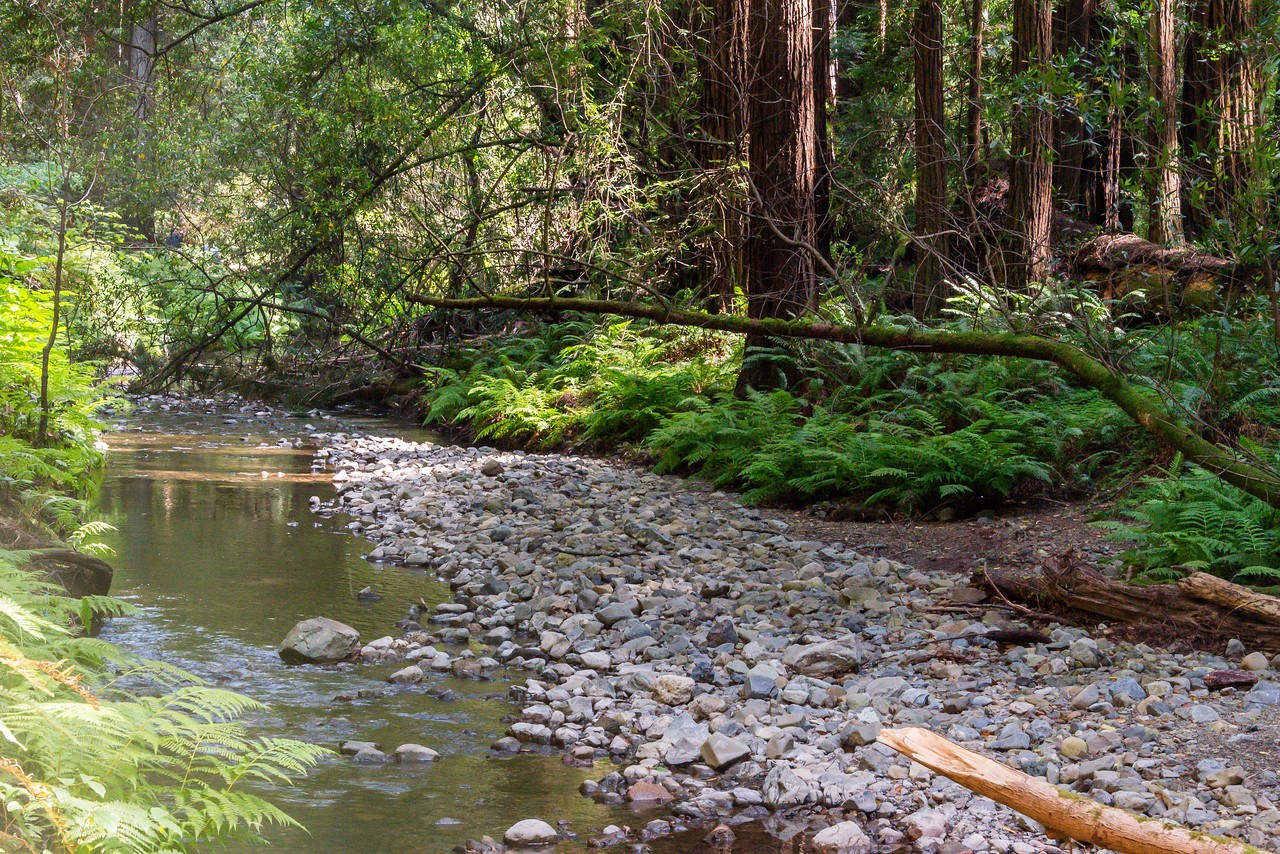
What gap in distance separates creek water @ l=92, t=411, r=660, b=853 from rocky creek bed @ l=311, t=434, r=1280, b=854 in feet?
0.48

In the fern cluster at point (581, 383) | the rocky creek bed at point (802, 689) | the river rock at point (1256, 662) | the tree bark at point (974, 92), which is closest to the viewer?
the rocky creek bed at point (802, 689)

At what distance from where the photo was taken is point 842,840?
349cm

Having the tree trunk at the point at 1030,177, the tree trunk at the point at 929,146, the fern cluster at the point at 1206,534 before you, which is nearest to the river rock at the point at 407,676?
the fern cluster at the point at 1206,534

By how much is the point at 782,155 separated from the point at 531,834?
7.58 metres

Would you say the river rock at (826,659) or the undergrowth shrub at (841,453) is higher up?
the undergrowth shrub at (841,453)

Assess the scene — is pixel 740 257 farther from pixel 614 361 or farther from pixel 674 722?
pixel 674 722

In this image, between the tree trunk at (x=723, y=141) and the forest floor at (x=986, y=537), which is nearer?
the forest floor at (x=986, y=537)

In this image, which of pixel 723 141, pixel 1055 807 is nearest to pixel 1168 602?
pixel 1055 807

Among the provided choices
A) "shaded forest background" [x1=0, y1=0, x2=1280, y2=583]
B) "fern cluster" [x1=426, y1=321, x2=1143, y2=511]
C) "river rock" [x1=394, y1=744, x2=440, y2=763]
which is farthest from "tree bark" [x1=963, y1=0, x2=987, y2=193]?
"river rock" [x1=394, y1=744, x2=440, y2=763]

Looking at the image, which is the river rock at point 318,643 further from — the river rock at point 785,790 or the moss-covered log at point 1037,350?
the moss-covered log at point 1037,350

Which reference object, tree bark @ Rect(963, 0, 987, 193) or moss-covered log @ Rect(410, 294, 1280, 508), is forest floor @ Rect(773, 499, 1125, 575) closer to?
moss-covered log @ Rect(410, 294, 1280, 508)

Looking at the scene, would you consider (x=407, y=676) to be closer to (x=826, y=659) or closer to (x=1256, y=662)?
(x=826, y=659)

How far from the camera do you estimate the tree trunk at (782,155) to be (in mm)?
9555

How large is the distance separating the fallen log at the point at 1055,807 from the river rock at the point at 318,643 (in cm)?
325
